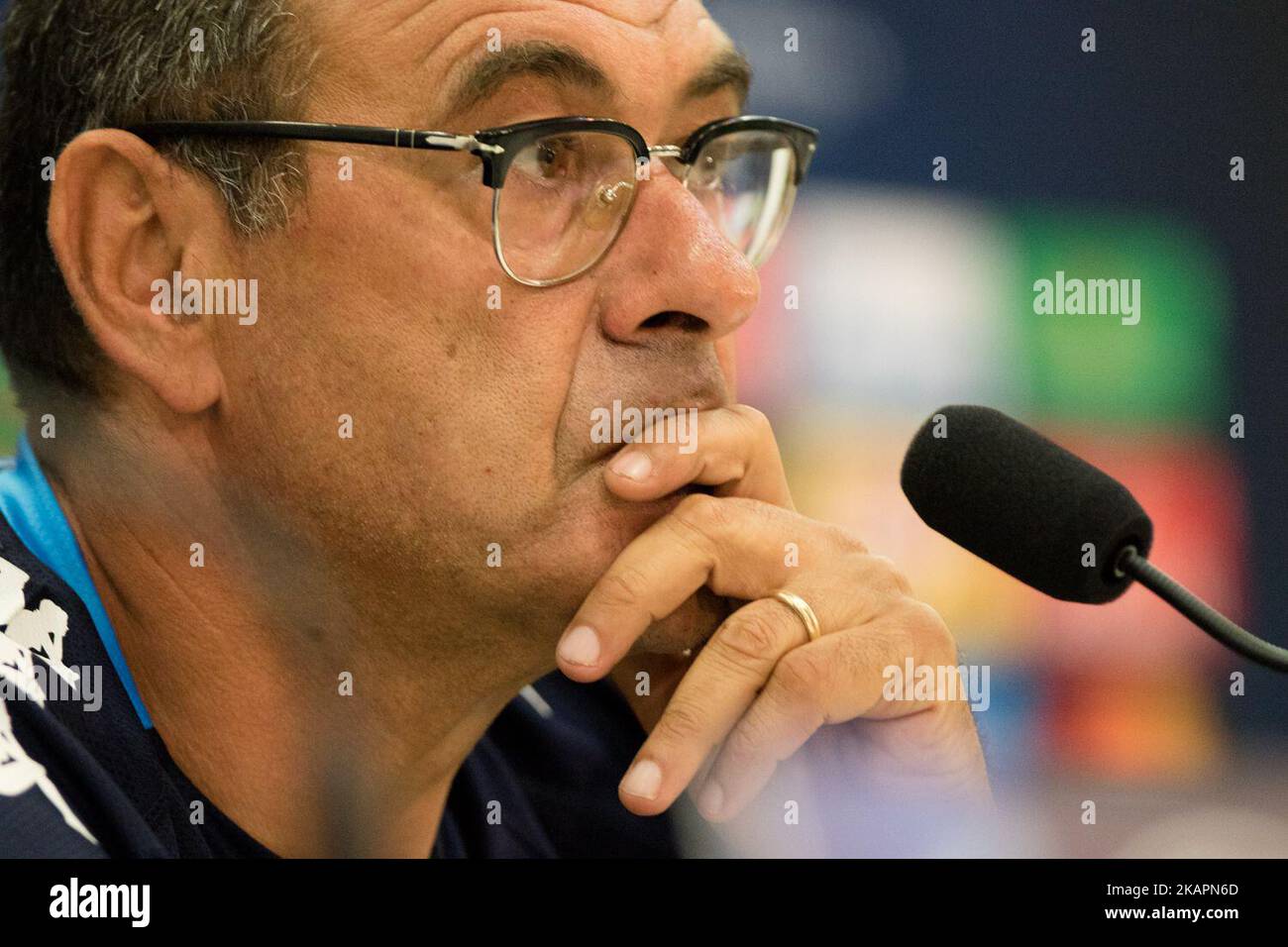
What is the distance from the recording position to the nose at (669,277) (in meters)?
1.29

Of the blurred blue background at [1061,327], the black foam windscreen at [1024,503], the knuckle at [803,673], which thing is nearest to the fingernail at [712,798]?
the knuckle at [803,673]

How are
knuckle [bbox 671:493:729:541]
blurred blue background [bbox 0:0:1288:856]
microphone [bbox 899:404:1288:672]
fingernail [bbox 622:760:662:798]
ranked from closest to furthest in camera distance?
microphone [bbox 899:404:1288:672]
fingernail [bbox 622:760:662:798]
knuckle [bbox 671:493:729:541]
blurred blue background [bbox 0:0:1288:856]

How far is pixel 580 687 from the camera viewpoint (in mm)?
1938

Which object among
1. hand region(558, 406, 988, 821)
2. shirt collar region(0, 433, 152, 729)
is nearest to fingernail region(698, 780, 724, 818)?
hand region(558, 406, 988, 821)

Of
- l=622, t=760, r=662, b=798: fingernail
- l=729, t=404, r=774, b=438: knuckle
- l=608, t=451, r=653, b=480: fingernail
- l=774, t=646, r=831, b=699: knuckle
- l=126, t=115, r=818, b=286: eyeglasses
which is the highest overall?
l=126, t=115, r=818, b=286: eyeglasses

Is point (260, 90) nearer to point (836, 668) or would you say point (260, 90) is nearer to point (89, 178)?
point (89, 178)

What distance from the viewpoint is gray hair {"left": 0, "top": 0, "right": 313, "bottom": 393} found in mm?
1330

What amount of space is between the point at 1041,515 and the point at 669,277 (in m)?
0.44

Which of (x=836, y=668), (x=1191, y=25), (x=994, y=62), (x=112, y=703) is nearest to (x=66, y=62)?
(x=112, y=703)

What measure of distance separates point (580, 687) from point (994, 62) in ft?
4.37

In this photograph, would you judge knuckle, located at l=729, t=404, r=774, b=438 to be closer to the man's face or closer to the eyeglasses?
the man's face

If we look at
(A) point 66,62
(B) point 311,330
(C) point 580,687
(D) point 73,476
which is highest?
(A) point 66,62

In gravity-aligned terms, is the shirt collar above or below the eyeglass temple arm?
below

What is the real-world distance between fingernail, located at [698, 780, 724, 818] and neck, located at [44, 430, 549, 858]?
0.84 feet
